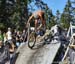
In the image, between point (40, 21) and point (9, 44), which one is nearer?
point (9, 44)

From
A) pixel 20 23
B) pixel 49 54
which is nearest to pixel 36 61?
pixel 49 54

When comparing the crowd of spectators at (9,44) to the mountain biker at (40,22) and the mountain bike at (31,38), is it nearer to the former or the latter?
the mountain bike at (31,38)

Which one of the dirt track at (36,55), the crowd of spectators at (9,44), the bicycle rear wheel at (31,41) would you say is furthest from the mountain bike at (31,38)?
the crowd of spectators at (9,44)

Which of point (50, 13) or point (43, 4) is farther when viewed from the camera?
point (50, 13)

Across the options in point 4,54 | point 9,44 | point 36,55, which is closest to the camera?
point 4,54

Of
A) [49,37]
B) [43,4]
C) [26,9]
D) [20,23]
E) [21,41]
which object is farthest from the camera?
[43,4]

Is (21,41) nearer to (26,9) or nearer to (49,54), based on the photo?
(49,54)

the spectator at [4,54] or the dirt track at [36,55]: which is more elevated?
the spectator at [4,54]

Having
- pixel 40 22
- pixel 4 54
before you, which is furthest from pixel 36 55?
pixel 40 22

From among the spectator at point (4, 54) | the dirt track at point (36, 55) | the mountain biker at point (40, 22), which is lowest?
the dirt track at point (36, 55)

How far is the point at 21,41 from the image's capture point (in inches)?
731

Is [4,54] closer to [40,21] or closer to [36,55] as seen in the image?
[36,55]

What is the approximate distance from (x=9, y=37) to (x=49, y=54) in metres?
2.46

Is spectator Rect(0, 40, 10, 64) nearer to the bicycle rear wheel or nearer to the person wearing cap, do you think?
the bicycle rear wheel
